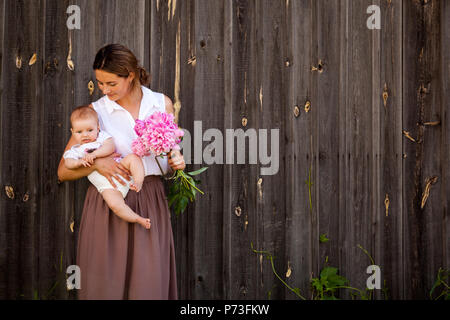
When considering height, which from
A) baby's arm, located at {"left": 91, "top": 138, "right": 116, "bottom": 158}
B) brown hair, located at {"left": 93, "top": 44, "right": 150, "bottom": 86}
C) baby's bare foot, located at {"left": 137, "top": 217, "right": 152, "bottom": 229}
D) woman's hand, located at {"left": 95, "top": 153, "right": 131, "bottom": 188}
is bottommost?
baby's bare foot, located at {"left": 137, "top": 217, "right": 152, "bottom": 229}

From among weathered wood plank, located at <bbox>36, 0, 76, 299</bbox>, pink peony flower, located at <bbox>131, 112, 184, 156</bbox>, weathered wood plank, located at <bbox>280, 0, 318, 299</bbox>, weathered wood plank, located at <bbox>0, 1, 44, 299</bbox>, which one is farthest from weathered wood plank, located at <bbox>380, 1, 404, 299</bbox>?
weathered wood plank, located at <bbox>0, 1, 44, 299</bbox>

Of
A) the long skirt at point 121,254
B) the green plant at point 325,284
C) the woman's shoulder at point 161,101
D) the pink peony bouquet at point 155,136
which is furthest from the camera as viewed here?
the green plant at point 325,284

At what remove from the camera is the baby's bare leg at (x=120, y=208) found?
2270 millimetres

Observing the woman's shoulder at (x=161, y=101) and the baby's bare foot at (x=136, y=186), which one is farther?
the woman's shoulder at (x=161, y=101)

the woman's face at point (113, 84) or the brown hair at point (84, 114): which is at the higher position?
the woman's face at point (113, 84)

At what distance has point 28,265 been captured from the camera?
304 centimetres

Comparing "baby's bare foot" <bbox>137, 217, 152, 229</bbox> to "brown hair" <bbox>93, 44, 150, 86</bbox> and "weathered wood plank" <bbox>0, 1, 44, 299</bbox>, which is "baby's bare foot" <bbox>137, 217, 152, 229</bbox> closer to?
"brown hair" <bbox>93, 44, 150, 86</bbox>

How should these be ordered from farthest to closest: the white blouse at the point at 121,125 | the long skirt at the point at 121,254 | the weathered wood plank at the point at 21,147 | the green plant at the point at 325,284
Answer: the green plant at the point at 325,284 < the weathered wood plank at the point at 21,147 < the white blouse at the point at 121,125 < the long skirt at the point at 121,254

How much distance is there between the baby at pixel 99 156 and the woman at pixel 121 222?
0.05m

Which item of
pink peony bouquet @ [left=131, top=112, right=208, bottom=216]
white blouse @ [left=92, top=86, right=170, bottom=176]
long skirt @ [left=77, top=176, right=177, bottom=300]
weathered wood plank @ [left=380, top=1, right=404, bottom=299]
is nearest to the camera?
pink peony bouquet @ [left=131, top=112, right=208, bottom=216]

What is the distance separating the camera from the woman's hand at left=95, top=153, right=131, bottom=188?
232 cm

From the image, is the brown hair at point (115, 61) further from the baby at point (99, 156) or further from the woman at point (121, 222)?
the baby at point (99, 156)

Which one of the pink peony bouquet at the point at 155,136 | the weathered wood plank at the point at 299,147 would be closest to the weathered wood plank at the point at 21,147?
the pink peony bouquet at the point at 155,136
